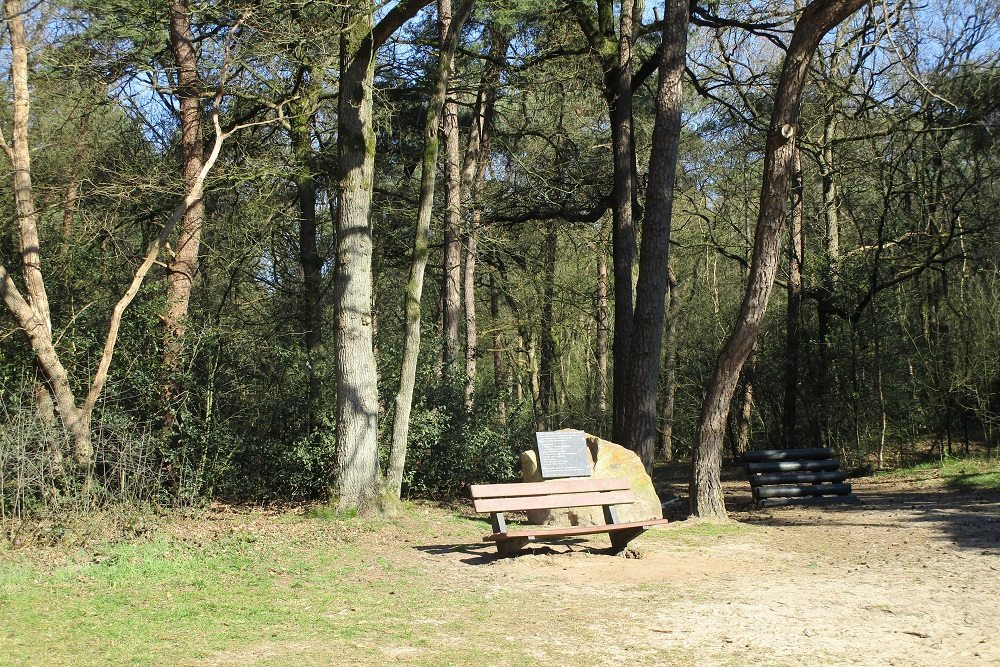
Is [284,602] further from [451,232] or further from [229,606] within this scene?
[451,232]

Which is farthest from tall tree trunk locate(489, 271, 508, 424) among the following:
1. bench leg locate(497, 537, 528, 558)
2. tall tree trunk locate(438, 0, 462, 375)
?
bench leg locate(497, 537, 528, 558)

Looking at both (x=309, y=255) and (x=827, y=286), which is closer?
(x=309, y=255)

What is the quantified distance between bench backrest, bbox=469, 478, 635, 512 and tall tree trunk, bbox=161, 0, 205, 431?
506cm

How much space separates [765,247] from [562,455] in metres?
3.78

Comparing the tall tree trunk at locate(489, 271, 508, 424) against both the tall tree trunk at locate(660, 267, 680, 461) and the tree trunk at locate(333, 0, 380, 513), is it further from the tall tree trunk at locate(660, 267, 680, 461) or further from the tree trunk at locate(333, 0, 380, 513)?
the tall tree trunk at locate(660, 267, 680, 461)

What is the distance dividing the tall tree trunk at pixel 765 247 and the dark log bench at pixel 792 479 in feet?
6.27

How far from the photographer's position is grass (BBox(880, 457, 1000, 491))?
14.0m

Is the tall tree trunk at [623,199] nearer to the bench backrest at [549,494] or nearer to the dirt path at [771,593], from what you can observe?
the dirt path at [771,593]

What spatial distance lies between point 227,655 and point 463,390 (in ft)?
28.8

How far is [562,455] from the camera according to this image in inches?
396

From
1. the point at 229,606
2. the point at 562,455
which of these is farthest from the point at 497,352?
the point at 229,606

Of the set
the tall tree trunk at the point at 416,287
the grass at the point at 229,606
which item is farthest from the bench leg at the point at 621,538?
the tall tree trunk at the point at 416,287

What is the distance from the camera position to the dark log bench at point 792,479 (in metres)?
13.0

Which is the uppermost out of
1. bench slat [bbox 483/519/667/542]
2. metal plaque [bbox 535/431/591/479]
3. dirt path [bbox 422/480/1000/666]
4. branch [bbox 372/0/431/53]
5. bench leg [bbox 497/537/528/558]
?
branch [bbox 372/0/431/53]
